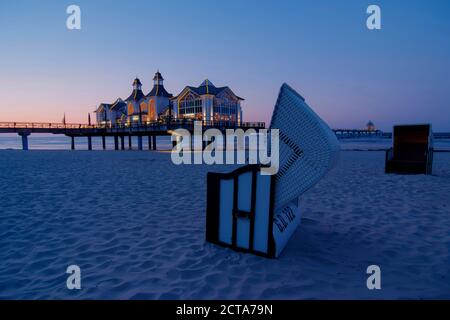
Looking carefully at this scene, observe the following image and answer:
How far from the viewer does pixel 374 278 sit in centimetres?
313

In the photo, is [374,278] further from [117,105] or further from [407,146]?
[117,105]

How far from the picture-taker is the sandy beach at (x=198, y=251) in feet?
9.69

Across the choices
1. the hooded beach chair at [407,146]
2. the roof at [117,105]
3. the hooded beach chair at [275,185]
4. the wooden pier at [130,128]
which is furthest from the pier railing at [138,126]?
the hooded beach chair at [275,185]

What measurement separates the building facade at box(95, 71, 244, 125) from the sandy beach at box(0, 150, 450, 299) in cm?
2934

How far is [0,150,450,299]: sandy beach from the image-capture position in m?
2.95

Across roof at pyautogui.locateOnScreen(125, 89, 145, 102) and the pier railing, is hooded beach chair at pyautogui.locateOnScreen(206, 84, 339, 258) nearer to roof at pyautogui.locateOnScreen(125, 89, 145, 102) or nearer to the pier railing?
the pier railing

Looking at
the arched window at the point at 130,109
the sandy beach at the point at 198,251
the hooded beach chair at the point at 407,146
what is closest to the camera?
the sandy beach at the point at 198,251

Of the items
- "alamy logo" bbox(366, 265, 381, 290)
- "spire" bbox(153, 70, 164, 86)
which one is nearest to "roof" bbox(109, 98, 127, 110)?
"spire" bbox(153, 70, 164, 86)

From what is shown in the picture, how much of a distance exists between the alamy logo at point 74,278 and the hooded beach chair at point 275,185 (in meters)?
1.93

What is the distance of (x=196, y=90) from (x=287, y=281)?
1400 inches

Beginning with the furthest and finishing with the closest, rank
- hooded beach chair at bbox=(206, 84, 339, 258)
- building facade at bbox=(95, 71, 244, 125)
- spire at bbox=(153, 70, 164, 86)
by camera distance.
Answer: spire at bbox=(153, 70, 164, 86), building facade at bbox=(95, 71, 244, 125), hooded beach chair at bbox=(206, 84, 339, 258)

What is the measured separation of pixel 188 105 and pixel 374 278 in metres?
36.6

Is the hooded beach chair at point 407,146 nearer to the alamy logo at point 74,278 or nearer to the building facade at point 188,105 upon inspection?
the alamy logo at point 74,278
